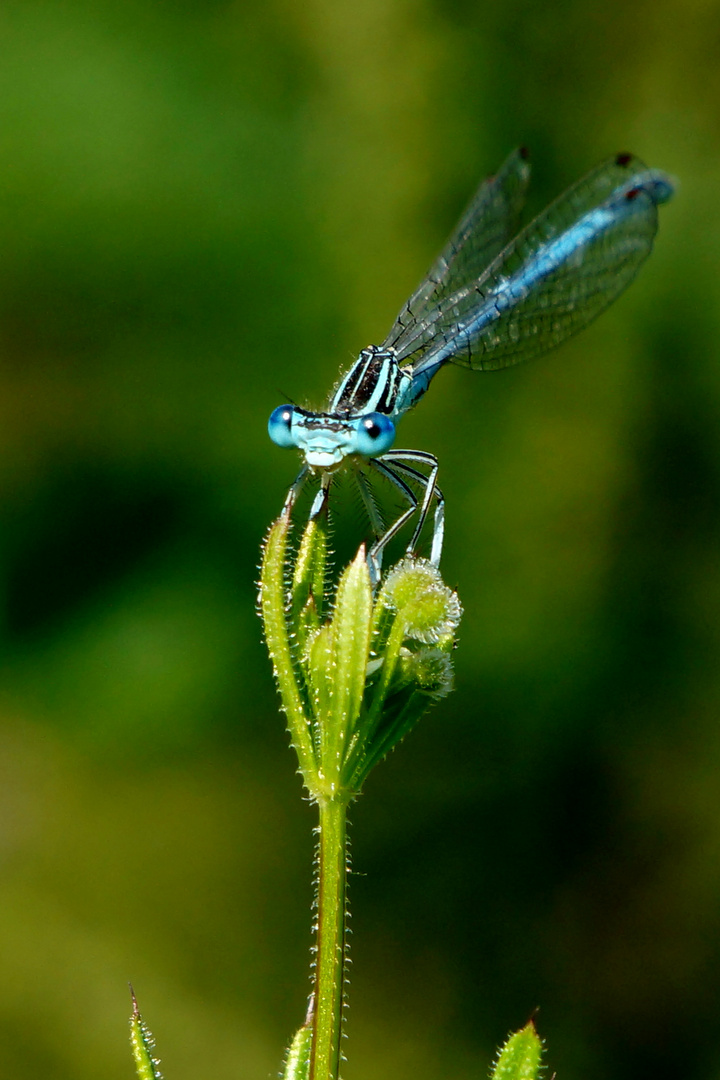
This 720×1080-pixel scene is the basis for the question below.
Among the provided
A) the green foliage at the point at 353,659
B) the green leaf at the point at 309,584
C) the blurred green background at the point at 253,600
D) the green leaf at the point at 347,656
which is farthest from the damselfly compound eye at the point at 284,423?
the blurred green background at the point at 253,600

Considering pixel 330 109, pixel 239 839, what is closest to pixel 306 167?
pixel 330 109

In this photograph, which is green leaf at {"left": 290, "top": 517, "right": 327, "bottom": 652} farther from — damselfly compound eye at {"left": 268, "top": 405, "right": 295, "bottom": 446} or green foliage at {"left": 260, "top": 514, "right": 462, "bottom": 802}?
damselfly compound eye at {"left": 268, "top": 405, "right": 295, "bottom": 446}

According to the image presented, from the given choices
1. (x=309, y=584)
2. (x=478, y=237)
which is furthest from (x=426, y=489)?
(x=478, y=237)

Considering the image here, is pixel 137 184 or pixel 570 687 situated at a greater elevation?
pixel 137 184

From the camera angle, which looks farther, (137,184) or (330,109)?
(330,109)

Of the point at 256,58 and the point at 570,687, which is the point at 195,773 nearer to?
the point at 570,687

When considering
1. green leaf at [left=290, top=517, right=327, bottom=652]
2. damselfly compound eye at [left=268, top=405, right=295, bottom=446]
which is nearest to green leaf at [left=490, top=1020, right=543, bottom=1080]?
green leaf at [left=290, top=517, right=327, bottom=652]
